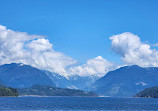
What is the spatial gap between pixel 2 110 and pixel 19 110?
1115cm

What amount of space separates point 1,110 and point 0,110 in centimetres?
61

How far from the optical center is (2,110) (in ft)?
606

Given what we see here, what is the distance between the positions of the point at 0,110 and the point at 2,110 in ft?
3.94

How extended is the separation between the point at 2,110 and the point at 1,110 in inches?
23.6

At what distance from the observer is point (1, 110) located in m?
184

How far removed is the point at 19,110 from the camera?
625 ft

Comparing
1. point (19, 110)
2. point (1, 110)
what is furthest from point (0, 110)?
point (19, 110)

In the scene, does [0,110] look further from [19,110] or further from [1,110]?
[19,110]

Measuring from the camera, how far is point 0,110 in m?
184

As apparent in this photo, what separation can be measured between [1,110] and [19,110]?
1171 cm
